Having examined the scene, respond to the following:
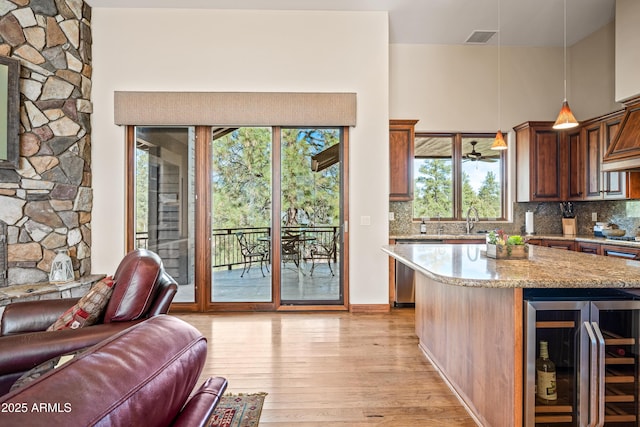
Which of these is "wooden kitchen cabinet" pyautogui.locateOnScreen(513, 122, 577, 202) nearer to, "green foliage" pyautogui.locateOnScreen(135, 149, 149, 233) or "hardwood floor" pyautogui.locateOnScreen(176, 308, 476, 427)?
"hardwood floor" pyautogui.locateOnScreen(176, 308, 476, 427)

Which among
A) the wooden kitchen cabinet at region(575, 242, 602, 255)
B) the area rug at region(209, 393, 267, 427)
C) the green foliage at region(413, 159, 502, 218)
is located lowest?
the area rug at region(209, 393, 267, 427)

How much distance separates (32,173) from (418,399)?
4.30 meters

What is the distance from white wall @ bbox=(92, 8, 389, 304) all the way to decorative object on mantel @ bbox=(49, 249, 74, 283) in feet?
1.54

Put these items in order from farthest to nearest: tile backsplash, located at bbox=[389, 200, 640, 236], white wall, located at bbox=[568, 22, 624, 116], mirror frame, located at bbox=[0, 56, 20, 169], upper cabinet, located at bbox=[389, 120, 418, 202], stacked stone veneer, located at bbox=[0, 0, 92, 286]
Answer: tile backsplash, located at bbox=[389, 200, 640, 236], upper cabinet, located at bbox=[389, 120, 418, 202], white wall, located at bbox=[568, 22, 624, 116], stacked stone veneer, located at bbox=[0, 0, 92, 286], mirror frame, located at bbox=[0, 56, 20, 169]

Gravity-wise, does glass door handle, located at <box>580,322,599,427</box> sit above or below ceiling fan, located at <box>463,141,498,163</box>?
below

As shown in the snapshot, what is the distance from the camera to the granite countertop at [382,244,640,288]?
162 cm

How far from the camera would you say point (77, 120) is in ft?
13.4

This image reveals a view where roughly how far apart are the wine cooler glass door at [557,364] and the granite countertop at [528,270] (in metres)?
0.14

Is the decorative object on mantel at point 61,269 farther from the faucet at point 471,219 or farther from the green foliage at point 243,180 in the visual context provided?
the faucet at point 471,219

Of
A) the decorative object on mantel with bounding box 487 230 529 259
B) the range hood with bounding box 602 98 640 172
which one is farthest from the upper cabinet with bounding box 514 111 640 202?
the decorative object on mantel with bounding box 487 230 529 259

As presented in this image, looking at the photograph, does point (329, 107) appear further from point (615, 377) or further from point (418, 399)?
point (615, 377)

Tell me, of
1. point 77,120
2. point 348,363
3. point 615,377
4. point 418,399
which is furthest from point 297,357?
point 77,120

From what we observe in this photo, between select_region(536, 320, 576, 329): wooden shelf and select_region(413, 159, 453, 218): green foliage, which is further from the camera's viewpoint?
select_region(413, 159, 453, 218): green foliage

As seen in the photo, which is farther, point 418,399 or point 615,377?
point 418,399
